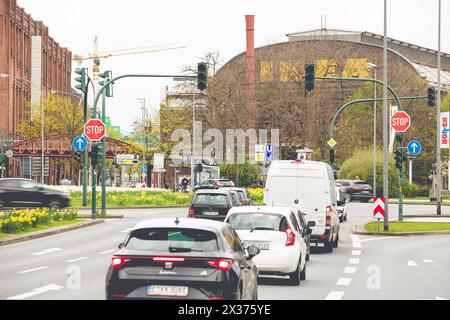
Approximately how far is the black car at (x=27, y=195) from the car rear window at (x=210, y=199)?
52.2 feet

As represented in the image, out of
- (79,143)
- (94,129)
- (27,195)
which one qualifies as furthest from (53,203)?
(94,129)

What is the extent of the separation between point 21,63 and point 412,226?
230 ft

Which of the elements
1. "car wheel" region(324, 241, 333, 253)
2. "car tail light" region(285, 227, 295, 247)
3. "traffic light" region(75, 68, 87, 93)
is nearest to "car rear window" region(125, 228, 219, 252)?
"car tail light" region(285, 227, 295, 247)

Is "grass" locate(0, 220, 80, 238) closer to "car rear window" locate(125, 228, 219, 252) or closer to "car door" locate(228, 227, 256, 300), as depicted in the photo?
"car door" locate(228, 227, 256, 300)

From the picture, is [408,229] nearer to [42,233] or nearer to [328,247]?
[328,247]

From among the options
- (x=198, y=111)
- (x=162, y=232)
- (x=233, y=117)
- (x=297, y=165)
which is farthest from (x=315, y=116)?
(x=162, y=232)

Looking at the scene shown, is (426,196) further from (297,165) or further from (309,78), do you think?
(297,165)

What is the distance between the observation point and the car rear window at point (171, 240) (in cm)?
1130

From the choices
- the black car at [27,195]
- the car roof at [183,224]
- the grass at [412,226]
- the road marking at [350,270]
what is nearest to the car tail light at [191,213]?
the grass at [412,226]

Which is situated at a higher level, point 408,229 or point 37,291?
point 37,291

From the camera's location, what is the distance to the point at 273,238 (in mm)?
18062

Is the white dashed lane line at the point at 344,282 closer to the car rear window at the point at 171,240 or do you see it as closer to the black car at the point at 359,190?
the car rear window at the point at 171,240

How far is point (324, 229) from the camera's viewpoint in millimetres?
26562

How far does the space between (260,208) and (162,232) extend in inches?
296
